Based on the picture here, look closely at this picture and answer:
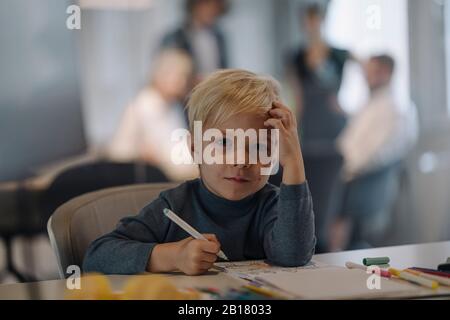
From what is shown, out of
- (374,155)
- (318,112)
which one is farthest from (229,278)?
(374,155)

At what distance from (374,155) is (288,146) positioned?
2.29m

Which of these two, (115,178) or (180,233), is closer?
(180,233)

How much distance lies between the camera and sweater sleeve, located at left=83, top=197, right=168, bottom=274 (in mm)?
880

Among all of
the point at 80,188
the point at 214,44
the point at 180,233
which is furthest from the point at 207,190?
the point at 214,44

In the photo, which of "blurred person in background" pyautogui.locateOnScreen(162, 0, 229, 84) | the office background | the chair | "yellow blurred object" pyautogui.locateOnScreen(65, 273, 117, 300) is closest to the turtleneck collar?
"yellow blurred object" pyautogui.locateOnScreen(65, 273, 117, 300)

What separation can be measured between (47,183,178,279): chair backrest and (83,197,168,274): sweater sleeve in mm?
80

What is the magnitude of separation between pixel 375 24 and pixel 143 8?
106 cm

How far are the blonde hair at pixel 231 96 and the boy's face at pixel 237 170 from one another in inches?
0.4

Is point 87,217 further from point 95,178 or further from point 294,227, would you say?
point 95,178

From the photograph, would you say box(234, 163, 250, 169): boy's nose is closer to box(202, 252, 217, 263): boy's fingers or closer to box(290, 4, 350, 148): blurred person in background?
box(202, 252, 217, 263): boy's fingers

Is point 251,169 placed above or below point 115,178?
above
